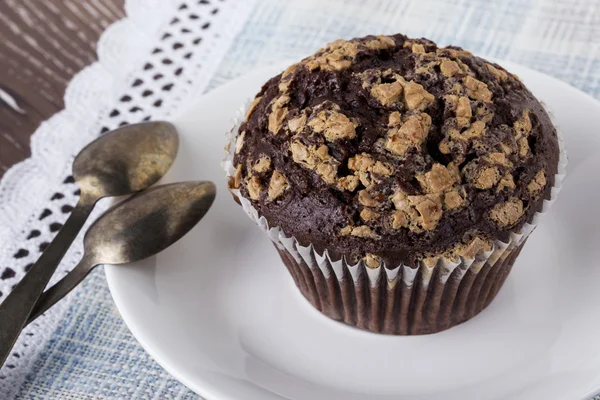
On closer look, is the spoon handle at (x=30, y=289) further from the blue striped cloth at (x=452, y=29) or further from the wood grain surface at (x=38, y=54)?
the blue striped cloth at (x=452, y=29)

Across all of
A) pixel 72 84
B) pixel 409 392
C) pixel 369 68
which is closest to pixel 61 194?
pixel 72 84

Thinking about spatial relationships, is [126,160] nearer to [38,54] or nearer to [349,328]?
[349,328]

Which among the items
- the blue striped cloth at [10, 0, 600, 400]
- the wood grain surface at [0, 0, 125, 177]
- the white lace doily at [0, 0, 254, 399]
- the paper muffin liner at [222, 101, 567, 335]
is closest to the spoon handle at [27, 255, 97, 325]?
the white lace doily at [0, 0, 254, 399]

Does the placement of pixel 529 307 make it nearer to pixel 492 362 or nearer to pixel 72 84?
pixel 492 362

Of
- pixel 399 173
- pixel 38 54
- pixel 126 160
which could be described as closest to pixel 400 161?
pixel 399 173

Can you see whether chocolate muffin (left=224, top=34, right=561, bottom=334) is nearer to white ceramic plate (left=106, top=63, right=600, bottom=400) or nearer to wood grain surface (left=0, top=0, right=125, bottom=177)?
white ceramic plate (left=106, top=63, right=600, bottom=400)
